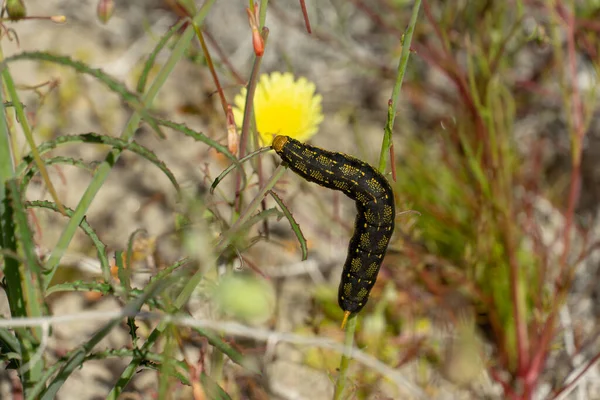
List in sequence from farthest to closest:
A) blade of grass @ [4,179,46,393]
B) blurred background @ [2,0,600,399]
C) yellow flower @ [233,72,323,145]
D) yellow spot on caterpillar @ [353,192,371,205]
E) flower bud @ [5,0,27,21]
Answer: blurred background @ [2,0,600,399], yellow flower @ [233,72,323,145], yellow spot on caterpillar @ [353,192,371,205], flower bud @ [5,0,27,21], blade of grass @ [4,179,46,393]

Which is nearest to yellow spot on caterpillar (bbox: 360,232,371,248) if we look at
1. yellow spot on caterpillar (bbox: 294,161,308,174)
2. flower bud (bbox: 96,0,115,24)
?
yellow spot on caterpillar (bbox: 294,161,308,174)

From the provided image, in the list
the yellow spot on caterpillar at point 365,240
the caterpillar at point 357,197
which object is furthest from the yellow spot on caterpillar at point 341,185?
the yellow spot on caterpillar at point 365,240

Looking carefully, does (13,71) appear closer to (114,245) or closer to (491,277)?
(114,245)

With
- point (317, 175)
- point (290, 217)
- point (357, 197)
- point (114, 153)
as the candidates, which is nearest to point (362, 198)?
point (357, 197)

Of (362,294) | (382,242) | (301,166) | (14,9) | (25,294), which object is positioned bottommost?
(25,294)

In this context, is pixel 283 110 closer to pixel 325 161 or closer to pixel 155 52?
pixel 325 161

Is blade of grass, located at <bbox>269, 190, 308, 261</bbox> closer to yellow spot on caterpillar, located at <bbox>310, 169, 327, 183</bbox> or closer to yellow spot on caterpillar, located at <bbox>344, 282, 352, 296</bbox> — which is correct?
yellow spot on caterpillar, located at <bbox>310, 169, 327, 183</bbox>

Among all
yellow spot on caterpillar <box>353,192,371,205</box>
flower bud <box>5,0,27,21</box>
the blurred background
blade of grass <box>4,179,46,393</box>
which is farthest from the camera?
the blurred background
